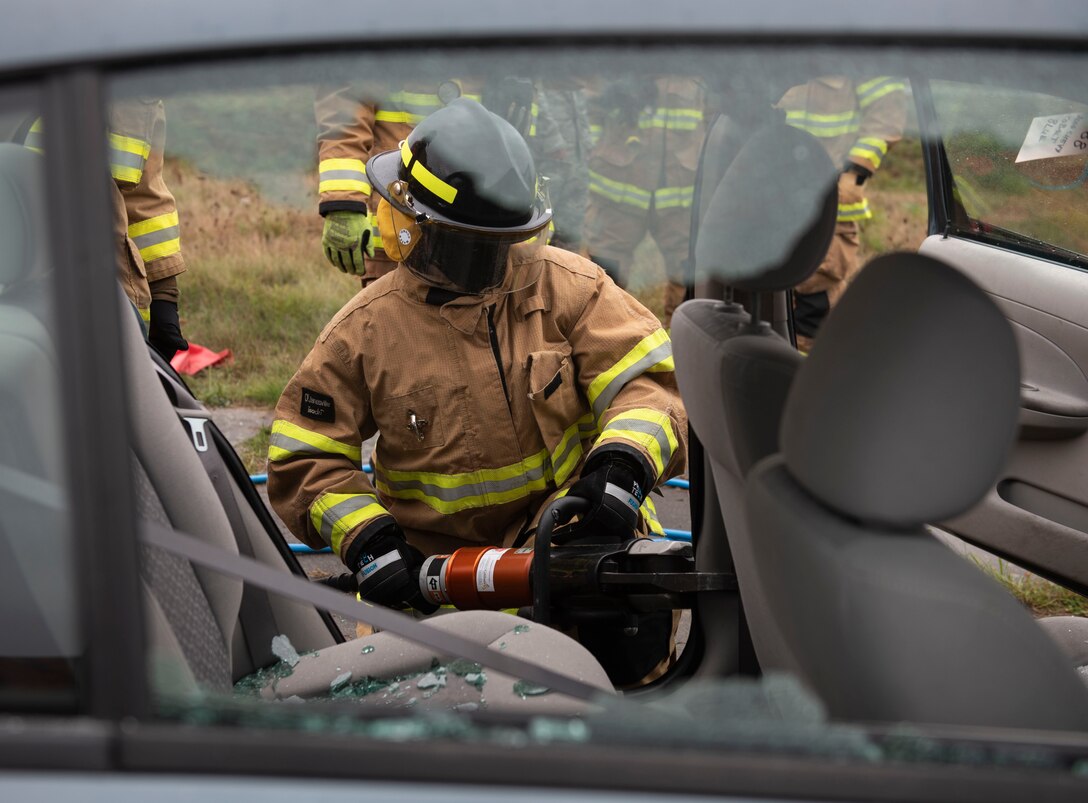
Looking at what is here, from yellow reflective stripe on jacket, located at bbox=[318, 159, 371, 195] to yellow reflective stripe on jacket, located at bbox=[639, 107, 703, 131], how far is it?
0.42 meters

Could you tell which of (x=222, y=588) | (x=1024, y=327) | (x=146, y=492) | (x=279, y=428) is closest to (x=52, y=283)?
(x=146, y=492)

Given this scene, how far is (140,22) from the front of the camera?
34.9 inches

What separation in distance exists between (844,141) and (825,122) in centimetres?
8

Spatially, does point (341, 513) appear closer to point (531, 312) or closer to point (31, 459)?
point (531, 312)

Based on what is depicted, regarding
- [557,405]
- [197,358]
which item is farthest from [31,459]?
[197,358]

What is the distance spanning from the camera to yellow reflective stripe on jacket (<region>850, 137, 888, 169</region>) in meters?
1.21

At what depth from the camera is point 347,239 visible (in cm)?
207

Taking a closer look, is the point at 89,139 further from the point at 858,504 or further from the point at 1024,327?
the point at 1024,327

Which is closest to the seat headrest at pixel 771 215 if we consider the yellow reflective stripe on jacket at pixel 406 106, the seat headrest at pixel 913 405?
the seat headrest at pixel 913 405

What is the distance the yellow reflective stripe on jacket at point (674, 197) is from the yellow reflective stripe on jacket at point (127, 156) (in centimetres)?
60

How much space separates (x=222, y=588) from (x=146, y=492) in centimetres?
16

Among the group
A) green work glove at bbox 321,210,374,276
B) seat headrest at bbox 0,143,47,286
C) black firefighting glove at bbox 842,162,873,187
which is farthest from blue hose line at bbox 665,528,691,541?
seat headrest at bbox 0,143,47,286

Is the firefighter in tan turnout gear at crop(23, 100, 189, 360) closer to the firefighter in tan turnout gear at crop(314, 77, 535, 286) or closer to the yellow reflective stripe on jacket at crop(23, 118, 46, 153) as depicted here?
the yellow reflective stripe on jacket at crop(23, 118, 46, 153)

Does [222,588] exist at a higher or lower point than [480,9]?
lower
